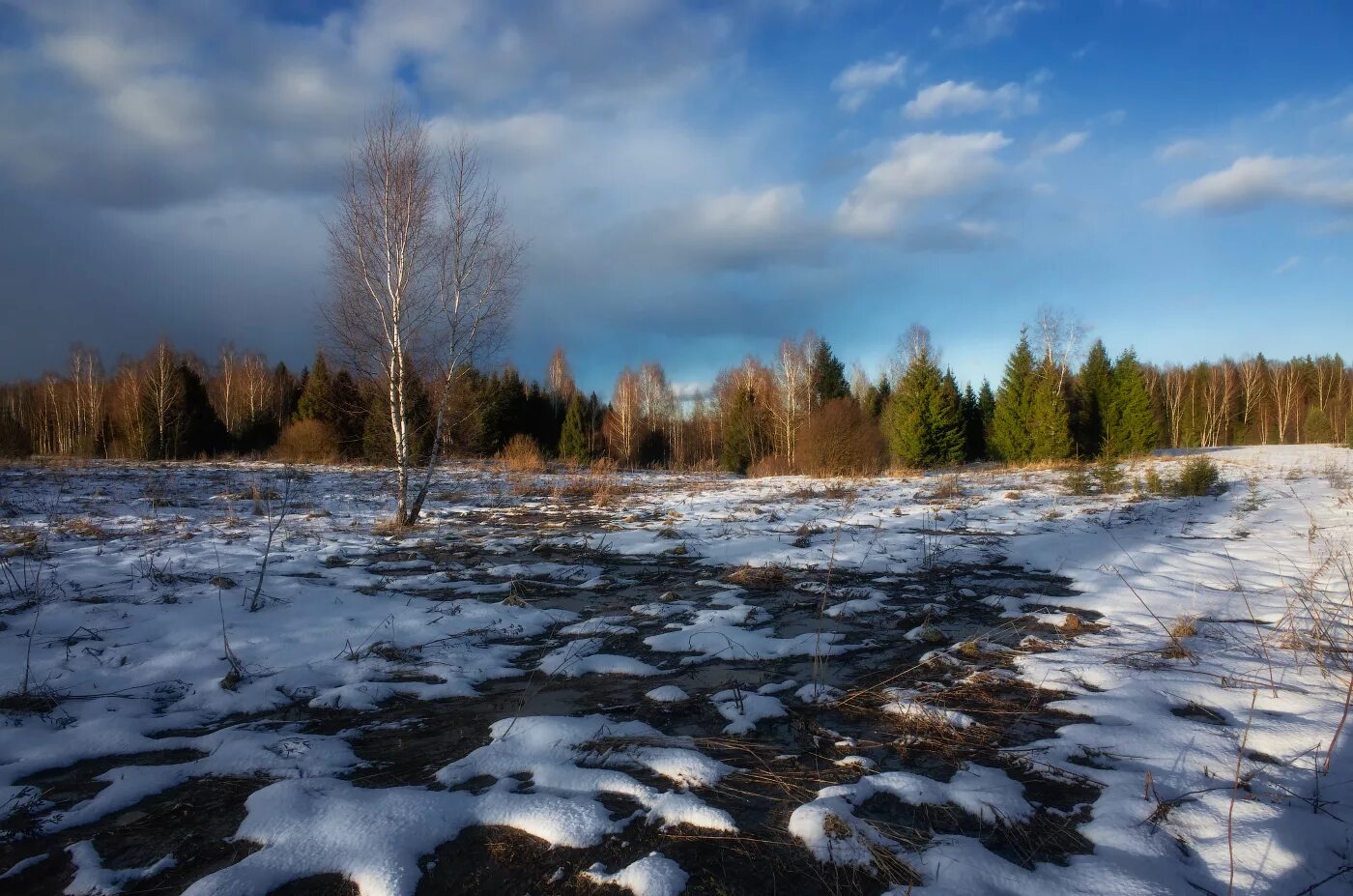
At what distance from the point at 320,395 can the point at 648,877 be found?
28.8 m

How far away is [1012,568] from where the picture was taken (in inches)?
239

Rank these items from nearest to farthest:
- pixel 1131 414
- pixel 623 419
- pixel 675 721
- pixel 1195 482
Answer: pixel 675 721
pixel 1195 482
pixel 1131 414
pixel 623 419

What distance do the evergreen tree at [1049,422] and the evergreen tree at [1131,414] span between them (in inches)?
107

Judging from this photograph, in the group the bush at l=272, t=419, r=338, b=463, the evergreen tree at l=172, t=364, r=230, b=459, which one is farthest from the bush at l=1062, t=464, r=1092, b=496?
the evergreen tree at l=172, t=364, r=230, b=459

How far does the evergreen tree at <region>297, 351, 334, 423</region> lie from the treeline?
11cm

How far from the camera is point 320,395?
1028 inches

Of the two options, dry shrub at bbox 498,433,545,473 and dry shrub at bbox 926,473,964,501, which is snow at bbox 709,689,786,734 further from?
dry shrub at bbox 498,433,545,473

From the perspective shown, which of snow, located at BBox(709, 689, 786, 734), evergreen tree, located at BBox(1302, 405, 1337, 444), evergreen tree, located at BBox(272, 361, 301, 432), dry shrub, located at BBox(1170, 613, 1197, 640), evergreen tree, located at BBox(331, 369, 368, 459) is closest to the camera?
snow, located at BBox(709, 689, 786, 734)

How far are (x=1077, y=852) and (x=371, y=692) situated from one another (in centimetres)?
302

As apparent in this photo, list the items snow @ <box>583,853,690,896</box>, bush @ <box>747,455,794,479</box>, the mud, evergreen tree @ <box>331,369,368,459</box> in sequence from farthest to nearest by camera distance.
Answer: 1. evergreen tree @ <box>331,369,368,459</box>
2. bush @ <box>747,455,794,479</box>
3. the mud
4. snow @ <box>583,853,690,896</box>

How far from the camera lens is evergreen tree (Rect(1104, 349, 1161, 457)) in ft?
87.2

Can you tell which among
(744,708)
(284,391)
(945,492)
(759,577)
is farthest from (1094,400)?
(284,391)

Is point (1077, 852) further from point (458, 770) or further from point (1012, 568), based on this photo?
point (1012, 568)

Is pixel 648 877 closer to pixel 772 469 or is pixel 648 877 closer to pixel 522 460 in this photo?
pixel 522 460
